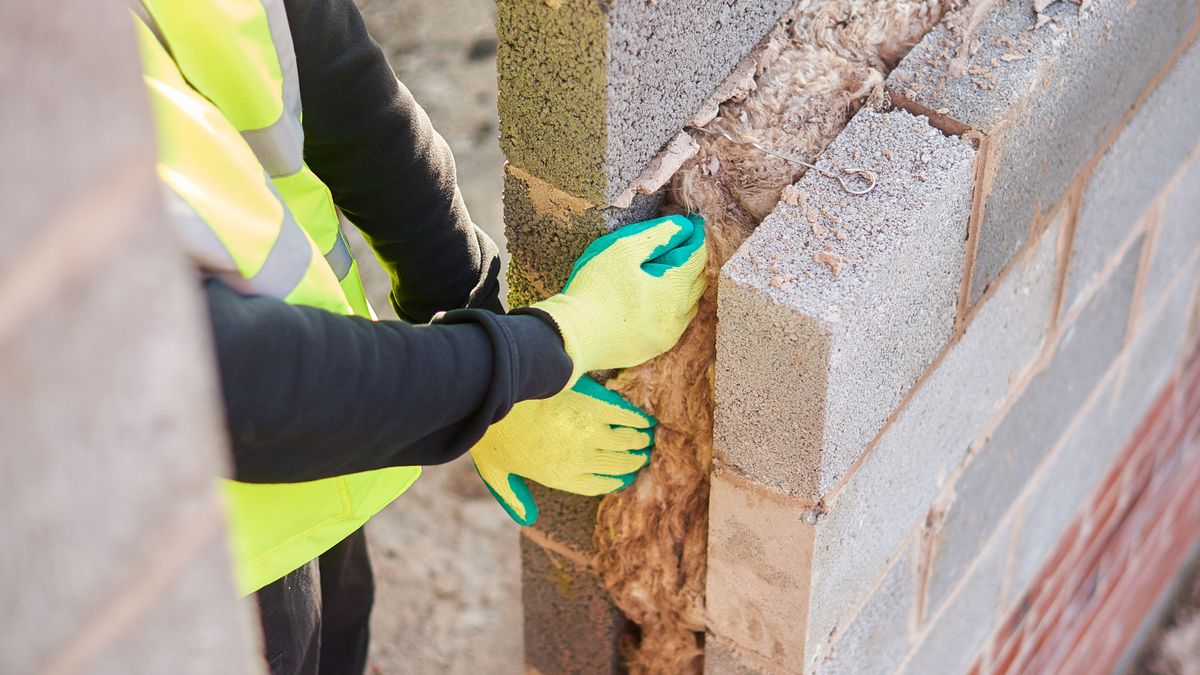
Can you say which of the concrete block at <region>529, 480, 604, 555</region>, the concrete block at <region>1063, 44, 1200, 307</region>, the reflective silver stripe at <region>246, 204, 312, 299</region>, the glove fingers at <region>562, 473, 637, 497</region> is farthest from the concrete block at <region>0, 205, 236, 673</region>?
the concrete block at <region>1063, 44, 1200, 307</region>

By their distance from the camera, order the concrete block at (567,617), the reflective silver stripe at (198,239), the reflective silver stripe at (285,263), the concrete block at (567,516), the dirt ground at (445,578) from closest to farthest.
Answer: the reflective silver stripe at (198,239), the reflective silver stripe at (285,263), the concrete block at (567,516), the concrete block at (567,617), the dirt ground at (445,578)

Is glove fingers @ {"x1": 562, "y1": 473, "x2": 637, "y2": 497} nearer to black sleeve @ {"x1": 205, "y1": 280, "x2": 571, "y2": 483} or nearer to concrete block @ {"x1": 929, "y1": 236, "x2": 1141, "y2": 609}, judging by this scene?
black sleeve @ {"x1": 205, "y1": 280, "x2": 571, "y2": 483}

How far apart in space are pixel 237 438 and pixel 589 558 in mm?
860

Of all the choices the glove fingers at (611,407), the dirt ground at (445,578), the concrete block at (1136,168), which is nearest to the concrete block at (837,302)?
the glove fingers at (611,407)

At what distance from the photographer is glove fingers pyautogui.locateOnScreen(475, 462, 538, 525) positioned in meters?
1.72

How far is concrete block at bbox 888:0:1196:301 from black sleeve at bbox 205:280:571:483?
0.59m

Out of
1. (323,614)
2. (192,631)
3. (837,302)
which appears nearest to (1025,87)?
(837,302)

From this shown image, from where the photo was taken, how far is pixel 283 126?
130 centimetres

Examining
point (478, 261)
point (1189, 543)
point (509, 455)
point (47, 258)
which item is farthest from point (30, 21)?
point (1189, 543)

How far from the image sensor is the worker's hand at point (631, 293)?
1411 millimetres

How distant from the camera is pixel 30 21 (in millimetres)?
427

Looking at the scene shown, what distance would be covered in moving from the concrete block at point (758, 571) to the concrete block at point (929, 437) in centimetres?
3

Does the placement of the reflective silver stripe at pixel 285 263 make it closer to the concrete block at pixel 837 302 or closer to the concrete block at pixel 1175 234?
the concrete block at pixel 837 302

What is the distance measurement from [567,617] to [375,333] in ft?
3.05
